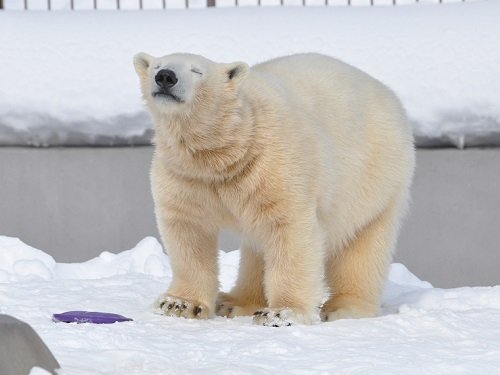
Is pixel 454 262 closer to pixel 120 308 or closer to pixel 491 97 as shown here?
pixel 491 97

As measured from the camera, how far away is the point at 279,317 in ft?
12.7

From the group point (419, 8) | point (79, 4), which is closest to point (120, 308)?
point (419, 8)

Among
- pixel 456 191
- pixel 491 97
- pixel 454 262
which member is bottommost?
pixel 454 262

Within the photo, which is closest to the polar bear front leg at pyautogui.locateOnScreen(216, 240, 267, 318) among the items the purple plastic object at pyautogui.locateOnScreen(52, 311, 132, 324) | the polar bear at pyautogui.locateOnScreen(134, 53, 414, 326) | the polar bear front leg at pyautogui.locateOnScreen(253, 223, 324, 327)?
the polar bear at pyautogui.locateOnScreen(134, 53, 414, 326)

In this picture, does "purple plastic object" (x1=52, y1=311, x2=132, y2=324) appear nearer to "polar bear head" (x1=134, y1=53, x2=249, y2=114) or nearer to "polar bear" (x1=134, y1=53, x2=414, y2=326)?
"polar bear" (x1=134, y1=53, x2=414, y2=326)

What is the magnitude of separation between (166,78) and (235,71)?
1.00 ft

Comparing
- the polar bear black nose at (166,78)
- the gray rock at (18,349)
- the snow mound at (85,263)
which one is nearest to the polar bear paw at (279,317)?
the polar bear black nose at (166,78)

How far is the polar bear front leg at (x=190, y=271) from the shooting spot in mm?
4105

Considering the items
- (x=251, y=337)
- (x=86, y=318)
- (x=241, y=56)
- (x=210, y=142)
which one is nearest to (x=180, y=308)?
(x=86, y=318)

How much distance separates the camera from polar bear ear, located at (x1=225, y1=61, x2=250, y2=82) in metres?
3.93

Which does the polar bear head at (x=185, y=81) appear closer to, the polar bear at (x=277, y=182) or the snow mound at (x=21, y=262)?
the polar bear at (x=277, y=182)

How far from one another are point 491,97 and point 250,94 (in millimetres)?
2428

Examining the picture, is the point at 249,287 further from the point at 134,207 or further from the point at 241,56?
the point at 241,56

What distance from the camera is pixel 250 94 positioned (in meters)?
4.04
